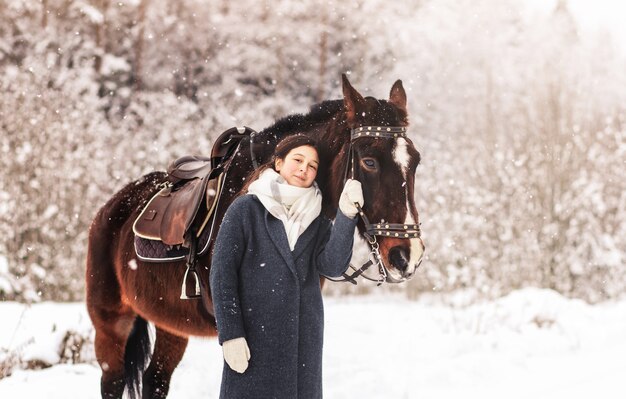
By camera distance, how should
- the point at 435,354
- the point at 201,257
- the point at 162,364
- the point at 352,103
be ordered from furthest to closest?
the point at 435,354 → the point at 162,364 → the point at 201,257 → the point at 352,103

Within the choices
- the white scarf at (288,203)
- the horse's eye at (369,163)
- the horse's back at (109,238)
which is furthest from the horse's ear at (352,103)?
the horse's back at (109,238)

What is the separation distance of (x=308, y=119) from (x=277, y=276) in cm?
101

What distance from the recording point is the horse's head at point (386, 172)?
254 cm

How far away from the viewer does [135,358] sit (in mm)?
4281

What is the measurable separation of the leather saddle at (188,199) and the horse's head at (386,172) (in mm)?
816

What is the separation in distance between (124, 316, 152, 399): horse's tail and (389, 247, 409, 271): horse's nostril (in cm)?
242

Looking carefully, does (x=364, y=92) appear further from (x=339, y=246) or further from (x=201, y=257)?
(x=339, y=246)

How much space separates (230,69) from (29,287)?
399 inches

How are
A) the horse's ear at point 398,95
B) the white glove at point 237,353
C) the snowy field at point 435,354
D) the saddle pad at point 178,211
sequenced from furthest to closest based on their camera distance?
1. the snowy field at point 435,354
2. the saddle pad at point 178,211
3. the horse's ear at point 398,95
4. the white glove at point 237,353

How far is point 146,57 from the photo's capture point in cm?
1633

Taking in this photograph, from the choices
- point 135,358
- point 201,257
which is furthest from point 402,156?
point 135,358

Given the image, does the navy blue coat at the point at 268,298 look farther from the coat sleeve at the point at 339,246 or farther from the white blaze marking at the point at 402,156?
the white blaze marking at the point at 402,156

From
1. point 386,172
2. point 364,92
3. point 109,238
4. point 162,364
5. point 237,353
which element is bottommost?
point 162,364

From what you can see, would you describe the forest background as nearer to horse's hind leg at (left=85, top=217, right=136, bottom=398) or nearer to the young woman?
horse's hind leg at (left=85, top=217, right=136, bottom=398)
